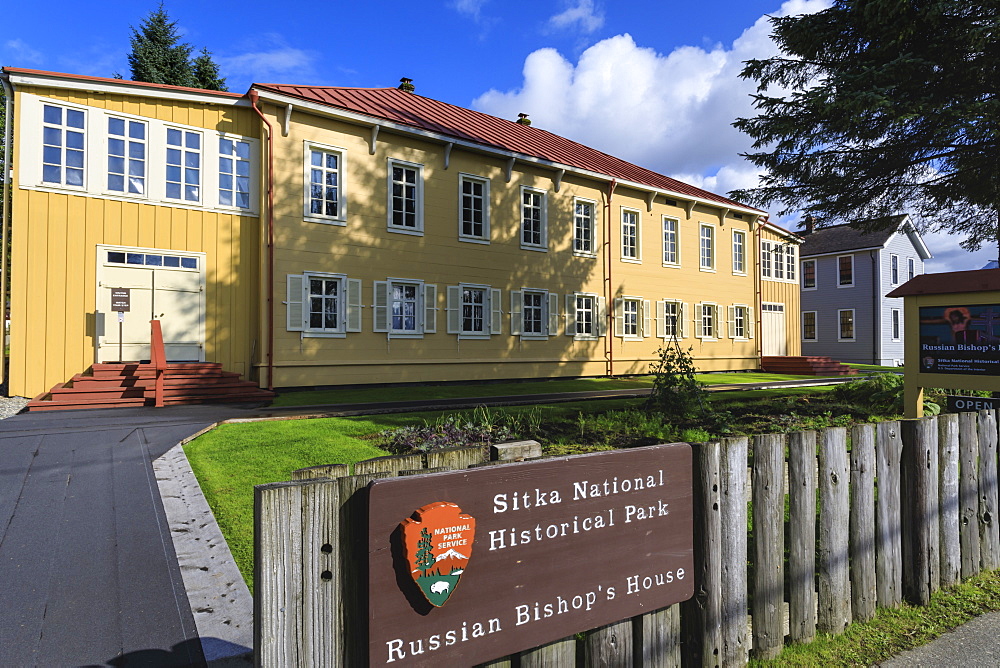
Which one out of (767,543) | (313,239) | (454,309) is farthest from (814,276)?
(767,543)

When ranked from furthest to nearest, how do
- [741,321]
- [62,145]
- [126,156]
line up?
[741,321]
[126,156]
[62,145]

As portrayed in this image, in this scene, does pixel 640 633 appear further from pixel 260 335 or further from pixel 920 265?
pixel 920 265

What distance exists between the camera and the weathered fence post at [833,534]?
10.6ft

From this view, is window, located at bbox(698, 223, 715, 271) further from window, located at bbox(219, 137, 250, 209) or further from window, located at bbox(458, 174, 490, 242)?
window, located at bbox(219, 137, 250, 209)

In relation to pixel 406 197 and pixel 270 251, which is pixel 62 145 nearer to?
pixel 270 251

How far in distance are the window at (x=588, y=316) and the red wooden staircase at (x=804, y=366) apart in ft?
35.0

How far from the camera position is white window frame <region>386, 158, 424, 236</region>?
→ 18.0 meters

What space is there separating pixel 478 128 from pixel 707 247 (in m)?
13.0

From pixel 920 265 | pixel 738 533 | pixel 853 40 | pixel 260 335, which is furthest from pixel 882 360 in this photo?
pixel 738 533

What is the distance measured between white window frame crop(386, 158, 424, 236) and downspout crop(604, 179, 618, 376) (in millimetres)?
8555

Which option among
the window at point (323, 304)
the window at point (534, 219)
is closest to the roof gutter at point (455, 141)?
the window at point (534, 219)

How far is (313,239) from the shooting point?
16.5m

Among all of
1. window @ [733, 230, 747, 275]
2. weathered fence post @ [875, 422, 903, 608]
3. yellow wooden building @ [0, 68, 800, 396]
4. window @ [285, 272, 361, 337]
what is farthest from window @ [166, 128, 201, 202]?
window @ [733, 230, 747, 275]

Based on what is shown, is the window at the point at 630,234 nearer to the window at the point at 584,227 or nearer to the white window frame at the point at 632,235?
the white window frame at the point at 632,235
